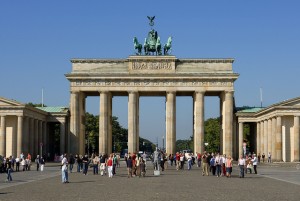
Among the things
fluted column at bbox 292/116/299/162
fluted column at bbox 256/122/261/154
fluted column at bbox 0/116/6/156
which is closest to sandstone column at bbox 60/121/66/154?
fluted column at bbox 0/116/6/156

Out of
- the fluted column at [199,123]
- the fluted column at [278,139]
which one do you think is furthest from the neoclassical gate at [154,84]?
the fluted column at [278,139]

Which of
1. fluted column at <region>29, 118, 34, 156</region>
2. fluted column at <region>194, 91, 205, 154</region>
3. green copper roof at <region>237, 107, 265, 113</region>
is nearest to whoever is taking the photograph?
fluted column at <region>29, 118, 34, 156</region>

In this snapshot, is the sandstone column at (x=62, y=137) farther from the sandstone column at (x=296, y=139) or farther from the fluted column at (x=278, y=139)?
the sandstone column at (x=296, y=139)

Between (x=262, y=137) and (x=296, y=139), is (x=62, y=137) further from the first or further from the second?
(x=296, y=139)

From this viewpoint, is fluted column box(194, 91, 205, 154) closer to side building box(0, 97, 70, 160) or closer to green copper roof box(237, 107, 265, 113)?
green copper roof box(237, 107, 265, 113)

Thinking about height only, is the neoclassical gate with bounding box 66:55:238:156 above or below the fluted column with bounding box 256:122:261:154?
above

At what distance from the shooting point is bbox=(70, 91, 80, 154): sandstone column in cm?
10762

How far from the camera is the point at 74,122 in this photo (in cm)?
10806

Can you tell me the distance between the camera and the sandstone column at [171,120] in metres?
107

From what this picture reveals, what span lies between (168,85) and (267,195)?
74510mm

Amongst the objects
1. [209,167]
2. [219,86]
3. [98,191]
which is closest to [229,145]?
[219,86]

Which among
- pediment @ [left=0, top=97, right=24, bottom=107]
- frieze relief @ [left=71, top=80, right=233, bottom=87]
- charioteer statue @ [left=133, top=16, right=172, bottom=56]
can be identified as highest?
charioteer statue @ [left=133, top=16, right=172, bottom=56]

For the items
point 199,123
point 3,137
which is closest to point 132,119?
point 199,123

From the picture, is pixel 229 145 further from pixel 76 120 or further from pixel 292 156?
pixel 76 120
